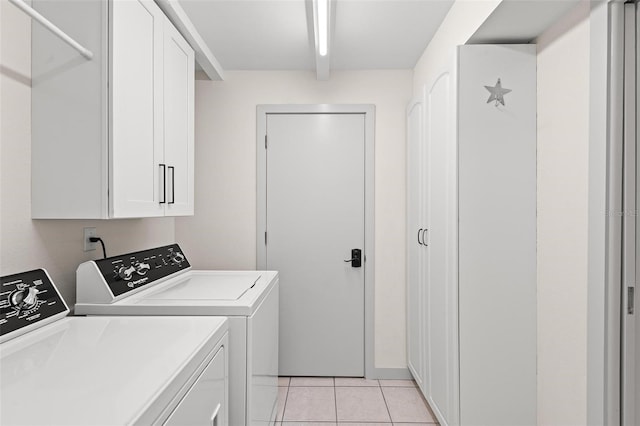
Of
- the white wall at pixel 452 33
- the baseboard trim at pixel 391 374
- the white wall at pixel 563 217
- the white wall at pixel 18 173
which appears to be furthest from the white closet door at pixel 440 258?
the white wall at pixel 18 173

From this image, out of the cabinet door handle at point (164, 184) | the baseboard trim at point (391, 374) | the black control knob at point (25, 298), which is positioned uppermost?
the cabinet door handle at point (164, 184)

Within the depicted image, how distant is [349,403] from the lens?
9.19 feet

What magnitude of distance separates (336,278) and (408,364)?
855 mm

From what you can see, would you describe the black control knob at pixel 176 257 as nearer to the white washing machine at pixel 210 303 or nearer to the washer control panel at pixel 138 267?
the washer control panel at pixel 138 267

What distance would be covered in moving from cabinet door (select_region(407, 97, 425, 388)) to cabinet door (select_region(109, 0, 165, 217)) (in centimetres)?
161

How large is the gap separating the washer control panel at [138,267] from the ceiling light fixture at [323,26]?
151 centimetres

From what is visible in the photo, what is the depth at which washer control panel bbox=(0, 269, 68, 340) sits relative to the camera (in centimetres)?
129

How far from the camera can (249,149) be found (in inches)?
128

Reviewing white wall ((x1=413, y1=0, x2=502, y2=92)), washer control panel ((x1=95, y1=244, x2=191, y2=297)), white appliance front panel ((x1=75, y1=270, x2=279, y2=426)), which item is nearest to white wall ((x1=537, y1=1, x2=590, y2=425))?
white wall ((x1=413, y1=0, x2=502, y2=92))

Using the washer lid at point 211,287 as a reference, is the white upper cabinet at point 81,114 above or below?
above

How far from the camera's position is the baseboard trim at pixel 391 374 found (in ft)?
10.5

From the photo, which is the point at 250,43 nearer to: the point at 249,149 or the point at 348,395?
the point at 249,149

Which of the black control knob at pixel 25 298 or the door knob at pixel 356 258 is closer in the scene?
the black control knob at pixel 25 298

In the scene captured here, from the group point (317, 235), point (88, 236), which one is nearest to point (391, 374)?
point (317, 235)
